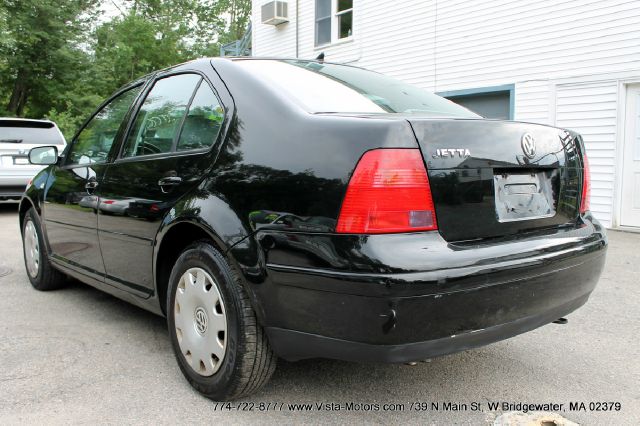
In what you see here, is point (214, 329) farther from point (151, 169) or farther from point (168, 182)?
point (151, 169)

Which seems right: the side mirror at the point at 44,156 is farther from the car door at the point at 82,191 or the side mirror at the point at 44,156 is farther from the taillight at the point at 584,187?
the taillight at the point at 584,187

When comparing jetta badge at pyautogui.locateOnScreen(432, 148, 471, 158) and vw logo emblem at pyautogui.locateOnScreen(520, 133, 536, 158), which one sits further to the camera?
vw logo emblem at pyautogui.locateOnScreen(520, 133, 536, 158)

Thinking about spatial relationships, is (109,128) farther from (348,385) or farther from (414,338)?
(414,338)

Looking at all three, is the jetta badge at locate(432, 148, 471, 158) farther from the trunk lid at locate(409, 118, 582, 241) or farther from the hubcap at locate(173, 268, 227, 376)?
the hubcap at locate(173, 268, 227, 376)

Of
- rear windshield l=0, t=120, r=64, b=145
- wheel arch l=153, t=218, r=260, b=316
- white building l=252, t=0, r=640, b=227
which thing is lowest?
wheel arch l=153, t=218, r=260, b=316

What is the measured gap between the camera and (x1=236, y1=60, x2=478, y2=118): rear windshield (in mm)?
2326

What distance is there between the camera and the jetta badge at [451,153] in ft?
6.53

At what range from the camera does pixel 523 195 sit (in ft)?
7.37

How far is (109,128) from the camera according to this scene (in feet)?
11.4

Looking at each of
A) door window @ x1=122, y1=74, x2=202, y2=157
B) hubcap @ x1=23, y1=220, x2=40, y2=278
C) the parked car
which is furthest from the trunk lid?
the parked car

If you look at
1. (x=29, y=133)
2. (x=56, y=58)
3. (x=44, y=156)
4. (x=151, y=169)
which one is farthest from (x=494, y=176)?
(x=56, y=58)

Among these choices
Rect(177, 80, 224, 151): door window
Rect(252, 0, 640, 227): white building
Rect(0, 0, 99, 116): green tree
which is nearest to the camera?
Rect(177, 80, 224, 151): door window

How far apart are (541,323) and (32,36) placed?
20.2 m

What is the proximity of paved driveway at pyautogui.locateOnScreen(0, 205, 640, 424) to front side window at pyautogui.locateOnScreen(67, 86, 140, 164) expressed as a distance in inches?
43.5
